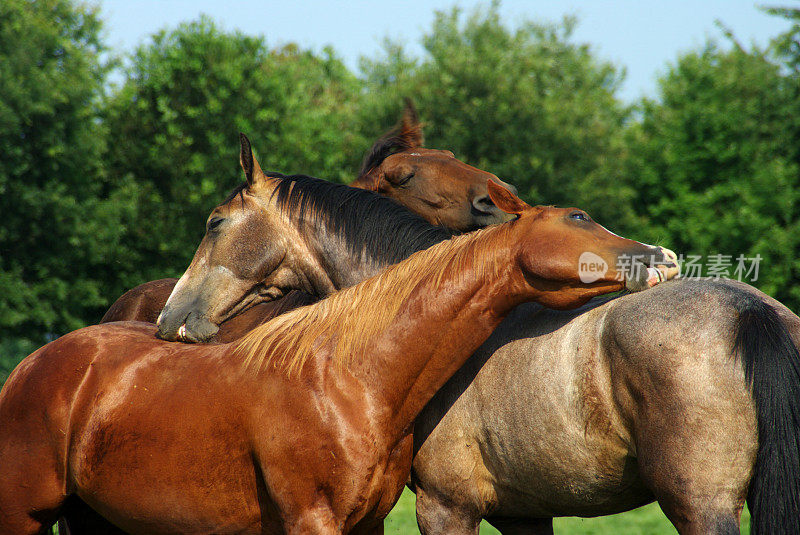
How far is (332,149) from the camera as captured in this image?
17.7m

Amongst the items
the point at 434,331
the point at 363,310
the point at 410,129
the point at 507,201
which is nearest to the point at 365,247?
the point at 363,310

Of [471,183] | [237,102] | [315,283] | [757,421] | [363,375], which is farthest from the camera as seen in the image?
[237,102]

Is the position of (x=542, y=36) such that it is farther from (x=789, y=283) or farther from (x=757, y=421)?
(x=757, y=421)

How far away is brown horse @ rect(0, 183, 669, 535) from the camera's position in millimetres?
2816

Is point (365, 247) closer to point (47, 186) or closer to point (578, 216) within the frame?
point (578, 216)

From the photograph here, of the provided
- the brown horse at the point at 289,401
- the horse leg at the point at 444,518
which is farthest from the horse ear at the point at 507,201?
the horse leg at the point at 444,518

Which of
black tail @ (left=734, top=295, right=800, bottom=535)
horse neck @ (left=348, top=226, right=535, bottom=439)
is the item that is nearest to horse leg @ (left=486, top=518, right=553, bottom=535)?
horse neck @ (left=348, top=226, right=535, bottom=439)

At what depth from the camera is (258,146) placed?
1582 centimetres

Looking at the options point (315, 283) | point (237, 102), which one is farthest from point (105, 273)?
point (315, 283)

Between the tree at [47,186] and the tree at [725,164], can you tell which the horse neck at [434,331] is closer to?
the tree at [725,164]

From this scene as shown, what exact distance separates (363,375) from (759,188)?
14.1m

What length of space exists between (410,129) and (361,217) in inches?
56.0

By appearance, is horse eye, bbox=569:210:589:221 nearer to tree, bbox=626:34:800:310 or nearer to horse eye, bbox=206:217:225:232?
horse eye, bbox=206:217:225:232

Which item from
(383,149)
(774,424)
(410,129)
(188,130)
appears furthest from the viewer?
(188,130)
